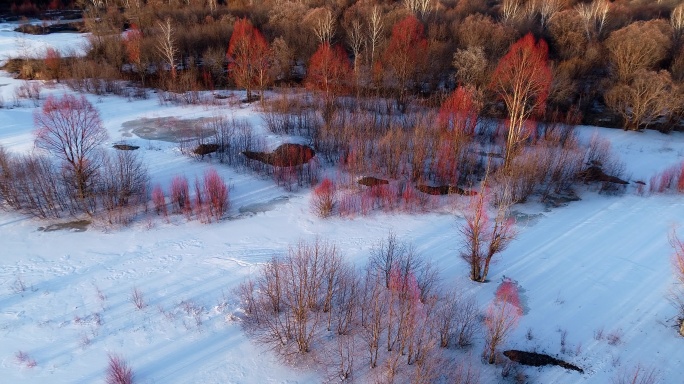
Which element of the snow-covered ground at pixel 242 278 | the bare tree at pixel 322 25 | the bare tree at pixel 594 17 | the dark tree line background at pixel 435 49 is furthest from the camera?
the bare tree at pixel 594 17

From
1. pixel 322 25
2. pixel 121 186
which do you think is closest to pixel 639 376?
pixel 121 186

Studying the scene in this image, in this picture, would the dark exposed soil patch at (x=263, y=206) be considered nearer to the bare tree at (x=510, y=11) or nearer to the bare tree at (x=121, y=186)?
the bare tree at (x=121, y=186)

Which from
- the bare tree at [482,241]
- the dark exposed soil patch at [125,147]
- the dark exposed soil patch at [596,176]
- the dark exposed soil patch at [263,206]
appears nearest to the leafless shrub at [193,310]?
the dark exposed soil patch at [263,206]

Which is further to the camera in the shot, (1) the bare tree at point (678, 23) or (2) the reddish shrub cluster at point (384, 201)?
(1) the bare tree at point (678, 23)

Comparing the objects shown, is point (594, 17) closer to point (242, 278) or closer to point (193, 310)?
point (242, 278)

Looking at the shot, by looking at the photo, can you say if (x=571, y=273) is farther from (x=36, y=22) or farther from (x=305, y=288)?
(x=36, y=22)

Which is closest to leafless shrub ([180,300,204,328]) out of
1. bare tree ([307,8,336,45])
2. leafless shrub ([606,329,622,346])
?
leafless shrub ([606,329,622,346])
